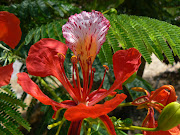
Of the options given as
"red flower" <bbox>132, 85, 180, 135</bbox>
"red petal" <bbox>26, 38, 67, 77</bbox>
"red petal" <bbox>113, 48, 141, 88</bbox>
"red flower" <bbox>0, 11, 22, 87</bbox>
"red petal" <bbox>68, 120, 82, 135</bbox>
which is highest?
"red flower" <bbox>0, 11, 22, 87</bbox>

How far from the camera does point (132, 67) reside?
84 centimetres

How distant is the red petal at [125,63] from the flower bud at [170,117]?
0.19m

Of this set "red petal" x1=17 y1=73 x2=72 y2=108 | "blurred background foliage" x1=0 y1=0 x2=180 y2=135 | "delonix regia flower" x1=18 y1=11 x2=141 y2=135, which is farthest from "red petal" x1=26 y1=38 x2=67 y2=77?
→ "blurred background foliage" x1=0 y1=0 x2=180 y2=135

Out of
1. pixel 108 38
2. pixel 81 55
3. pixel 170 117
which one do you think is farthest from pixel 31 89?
pixel 108 38

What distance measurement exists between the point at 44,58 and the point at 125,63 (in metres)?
0.33

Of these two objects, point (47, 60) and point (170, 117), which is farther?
point (47, 60)

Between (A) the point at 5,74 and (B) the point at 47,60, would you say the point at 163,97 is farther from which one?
(A) the point at 5,74

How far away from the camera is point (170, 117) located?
803mm

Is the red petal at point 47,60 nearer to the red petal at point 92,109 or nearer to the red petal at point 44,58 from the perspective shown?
the red petal at point 44,58

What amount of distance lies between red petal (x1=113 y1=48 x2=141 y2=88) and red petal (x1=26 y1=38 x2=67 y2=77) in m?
0.24

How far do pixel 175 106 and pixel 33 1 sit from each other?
A: 1.24 metres

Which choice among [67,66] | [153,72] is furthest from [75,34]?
[153,72]

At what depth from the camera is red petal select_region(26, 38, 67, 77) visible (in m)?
0.89

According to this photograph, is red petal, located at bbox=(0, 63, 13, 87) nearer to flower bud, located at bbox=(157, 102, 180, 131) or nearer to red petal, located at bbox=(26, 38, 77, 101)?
red petal, located at bbox=(26, 38, 77, 101)
